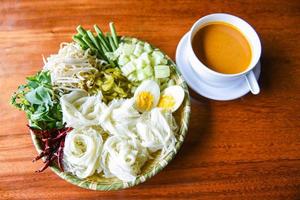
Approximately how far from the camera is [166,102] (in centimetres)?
111

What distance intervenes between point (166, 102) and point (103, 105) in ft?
0.64

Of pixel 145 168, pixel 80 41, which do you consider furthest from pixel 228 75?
pixel 80 41

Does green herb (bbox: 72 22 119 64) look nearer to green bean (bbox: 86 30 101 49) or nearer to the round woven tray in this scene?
green bean (bbox: 86 30 101 49)

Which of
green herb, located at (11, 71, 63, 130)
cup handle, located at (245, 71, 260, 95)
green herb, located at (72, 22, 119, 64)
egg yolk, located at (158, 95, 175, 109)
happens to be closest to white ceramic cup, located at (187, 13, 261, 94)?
cup handle, located at (245, 71, 260, 95)

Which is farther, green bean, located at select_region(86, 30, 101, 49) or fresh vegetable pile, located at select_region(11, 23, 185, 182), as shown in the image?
green bean, located at select_region(86, 30, 101, 49)

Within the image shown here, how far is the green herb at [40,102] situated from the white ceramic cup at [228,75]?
445 millimetres

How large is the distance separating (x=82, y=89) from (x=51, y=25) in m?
0.31

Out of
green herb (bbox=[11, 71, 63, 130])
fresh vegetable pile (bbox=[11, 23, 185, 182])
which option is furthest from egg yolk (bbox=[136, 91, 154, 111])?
green herb (bbox=[11, 71, 63, 130])

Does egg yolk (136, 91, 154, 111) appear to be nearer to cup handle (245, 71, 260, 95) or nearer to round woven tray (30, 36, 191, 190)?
round woven tray (30, 36, 191, 190)

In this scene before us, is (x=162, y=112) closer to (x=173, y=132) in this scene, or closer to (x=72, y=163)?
(x=173, y=132)

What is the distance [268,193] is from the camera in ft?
3.55

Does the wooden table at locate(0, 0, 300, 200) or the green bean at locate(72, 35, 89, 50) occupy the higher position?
the green bean at locate(72, 35, 89, 50)

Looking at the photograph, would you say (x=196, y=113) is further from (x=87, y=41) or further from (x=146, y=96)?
(x=87, y=41)

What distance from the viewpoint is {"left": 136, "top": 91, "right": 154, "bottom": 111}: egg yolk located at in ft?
3.61
